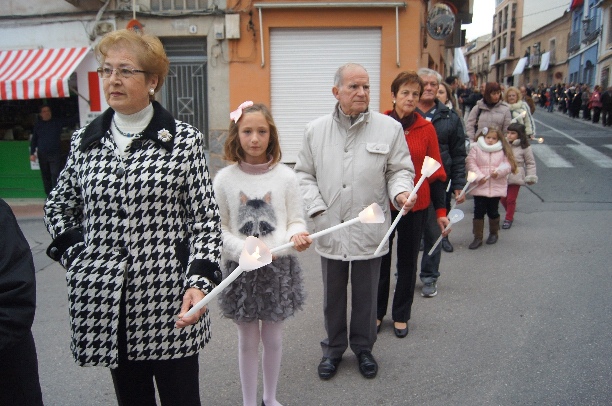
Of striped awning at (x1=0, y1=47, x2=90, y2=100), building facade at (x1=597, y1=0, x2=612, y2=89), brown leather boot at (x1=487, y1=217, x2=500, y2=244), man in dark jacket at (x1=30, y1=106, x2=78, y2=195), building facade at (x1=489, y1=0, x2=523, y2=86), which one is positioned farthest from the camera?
building facade at (x1=489, y1=0, x2=523, y2=86)

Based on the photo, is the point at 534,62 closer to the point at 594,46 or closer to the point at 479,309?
the point at 594,46

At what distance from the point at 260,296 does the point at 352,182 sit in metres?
0.93

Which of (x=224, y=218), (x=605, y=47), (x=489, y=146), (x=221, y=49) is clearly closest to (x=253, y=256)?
(x=224, y=218)

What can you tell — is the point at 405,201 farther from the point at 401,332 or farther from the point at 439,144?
the point at 439,144

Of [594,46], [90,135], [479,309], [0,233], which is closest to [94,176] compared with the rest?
[90,135]

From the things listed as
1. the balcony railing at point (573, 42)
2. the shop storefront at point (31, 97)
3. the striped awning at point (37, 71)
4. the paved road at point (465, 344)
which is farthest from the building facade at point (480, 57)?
the paved road at point (465, 344)

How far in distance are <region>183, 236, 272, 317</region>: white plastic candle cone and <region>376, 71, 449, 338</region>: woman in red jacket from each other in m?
2.00

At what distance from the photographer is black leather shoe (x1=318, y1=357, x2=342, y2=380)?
350 cm

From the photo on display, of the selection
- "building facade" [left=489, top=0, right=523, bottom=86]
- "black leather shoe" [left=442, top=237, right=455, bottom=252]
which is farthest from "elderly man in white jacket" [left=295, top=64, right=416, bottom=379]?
"building facade" [left=489, top=0, right=523, bottom=86]

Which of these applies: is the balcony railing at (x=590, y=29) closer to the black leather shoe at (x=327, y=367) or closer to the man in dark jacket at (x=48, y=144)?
the man in dark jacket at (x=48, y=144)

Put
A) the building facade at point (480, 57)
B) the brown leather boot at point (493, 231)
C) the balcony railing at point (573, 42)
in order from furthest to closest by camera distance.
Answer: the building facade at point (480, 57) → the balcony railing at point (573, 42) → the brown leather boot at point (493, 231)

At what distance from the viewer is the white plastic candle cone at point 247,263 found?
1865 millimetres

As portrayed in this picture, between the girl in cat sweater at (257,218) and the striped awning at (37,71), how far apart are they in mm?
7356

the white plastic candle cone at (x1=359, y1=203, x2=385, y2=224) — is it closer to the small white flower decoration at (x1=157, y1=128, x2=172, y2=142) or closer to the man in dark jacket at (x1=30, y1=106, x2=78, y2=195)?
the small white flower decoration at (x1=157, y1=128, x2=172, y2=142)
